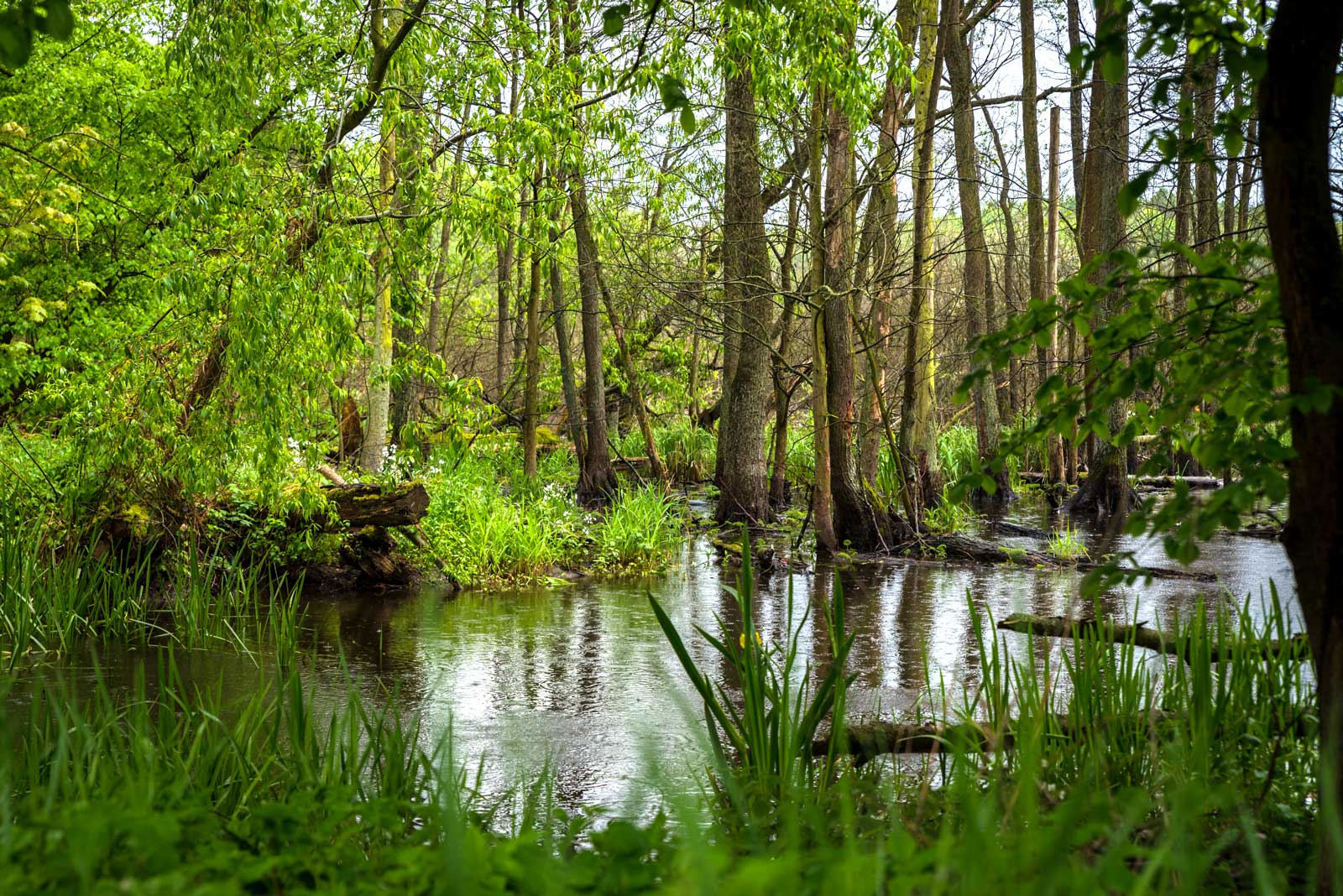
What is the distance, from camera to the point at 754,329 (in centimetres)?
1154

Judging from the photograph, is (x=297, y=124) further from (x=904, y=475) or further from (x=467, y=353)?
(x=467, y=353)

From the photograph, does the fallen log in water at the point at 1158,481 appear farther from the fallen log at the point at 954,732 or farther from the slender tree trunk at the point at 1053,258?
the fallen log at the point at 954,732

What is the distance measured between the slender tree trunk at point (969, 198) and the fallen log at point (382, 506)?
6481 mm

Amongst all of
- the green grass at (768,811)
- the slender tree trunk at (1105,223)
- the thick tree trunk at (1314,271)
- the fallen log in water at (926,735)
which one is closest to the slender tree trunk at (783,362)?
the slender tree trunk at (1105,223)

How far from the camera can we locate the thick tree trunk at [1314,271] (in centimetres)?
194

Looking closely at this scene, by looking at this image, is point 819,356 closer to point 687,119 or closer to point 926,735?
point 926,735

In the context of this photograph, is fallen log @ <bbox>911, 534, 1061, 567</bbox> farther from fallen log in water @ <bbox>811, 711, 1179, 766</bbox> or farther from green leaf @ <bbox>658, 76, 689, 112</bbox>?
green leaf @ <bbox>658, 76, 689, 112</bbox>

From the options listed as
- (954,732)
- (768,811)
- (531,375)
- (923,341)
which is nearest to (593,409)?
(531,375)

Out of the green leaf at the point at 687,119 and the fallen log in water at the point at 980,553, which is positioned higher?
the green leaf at the point at 687,119

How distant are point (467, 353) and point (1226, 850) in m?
29.8

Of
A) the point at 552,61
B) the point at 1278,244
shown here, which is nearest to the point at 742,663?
the point at 1278,244

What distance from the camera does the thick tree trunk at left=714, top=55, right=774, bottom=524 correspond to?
10883mm

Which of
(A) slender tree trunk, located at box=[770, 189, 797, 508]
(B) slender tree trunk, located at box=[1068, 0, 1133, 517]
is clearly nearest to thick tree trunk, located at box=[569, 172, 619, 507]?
(A) slender tree trunk, located at box=[770, 189, 797, 508]

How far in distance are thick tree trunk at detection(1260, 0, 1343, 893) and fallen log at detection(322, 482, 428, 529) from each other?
7.37 m
